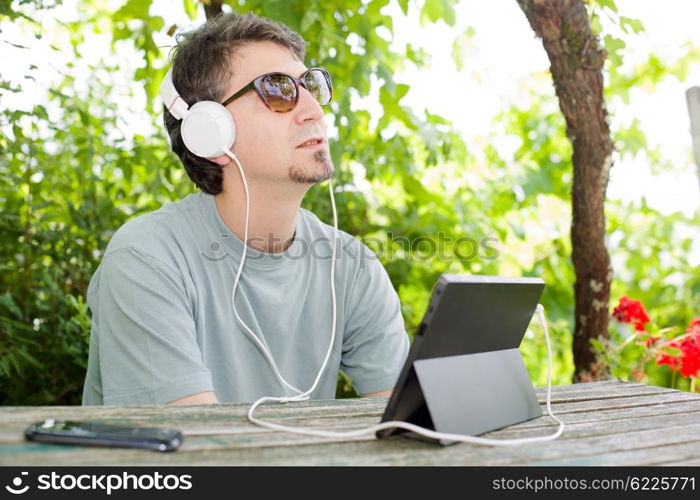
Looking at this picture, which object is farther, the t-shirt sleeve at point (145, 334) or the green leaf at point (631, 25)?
the green leaf at point (631, 25)

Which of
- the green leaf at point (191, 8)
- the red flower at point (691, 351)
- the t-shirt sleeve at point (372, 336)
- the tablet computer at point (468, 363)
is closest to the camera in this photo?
the tablet computer at point (468, 363)

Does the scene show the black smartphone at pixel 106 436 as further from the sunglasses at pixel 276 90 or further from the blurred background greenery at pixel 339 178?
the blurred background greenery at pixel 339 178

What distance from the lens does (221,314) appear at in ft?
6.10

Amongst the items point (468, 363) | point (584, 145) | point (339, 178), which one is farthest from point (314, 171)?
point (584, 145)

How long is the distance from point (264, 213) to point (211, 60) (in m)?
0.57

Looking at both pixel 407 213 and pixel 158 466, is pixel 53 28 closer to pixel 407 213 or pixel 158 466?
pixel 407 213

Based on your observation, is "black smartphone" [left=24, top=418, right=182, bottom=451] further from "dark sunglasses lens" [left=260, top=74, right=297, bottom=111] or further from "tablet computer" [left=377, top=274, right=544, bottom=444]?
"dark sunglasses lens" [left=260, top=74, right=297, bottom=111]

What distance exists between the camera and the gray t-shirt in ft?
5.15

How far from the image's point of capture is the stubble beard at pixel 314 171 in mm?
2094

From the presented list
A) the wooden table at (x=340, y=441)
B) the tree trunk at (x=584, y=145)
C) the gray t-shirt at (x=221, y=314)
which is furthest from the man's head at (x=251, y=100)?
the tree trunk at (x=584, y=145)

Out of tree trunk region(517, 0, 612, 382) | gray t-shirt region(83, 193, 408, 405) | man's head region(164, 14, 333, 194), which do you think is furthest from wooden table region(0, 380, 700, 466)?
tree trunk region(517, 0, 612, 382)

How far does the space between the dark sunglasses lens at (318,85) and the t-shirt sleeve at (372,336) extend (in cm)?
57

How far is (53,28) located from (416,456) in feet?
15.0

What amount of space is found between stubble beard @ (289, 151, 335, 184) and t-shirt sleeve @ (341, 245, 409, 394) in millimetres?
303
